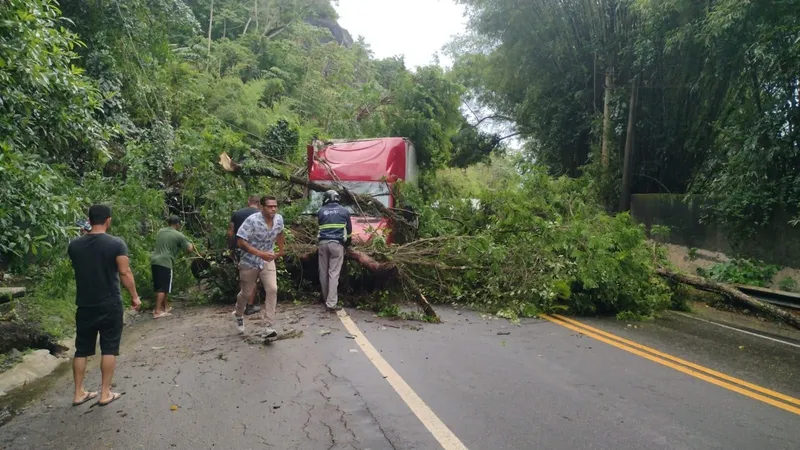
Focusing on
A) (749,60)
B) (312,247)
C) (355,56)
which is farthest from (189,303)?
(355,56)

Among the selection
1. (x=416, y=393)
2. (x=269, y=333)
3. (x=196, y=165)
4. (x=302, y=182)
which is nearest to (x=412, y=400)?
(x=416, y=393)

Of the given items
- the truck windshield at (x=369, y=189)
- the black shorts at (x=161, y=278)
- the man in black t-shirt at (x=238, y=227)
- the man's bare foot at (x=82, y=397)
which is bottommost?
the man's bare foot at (x=82, y=397)

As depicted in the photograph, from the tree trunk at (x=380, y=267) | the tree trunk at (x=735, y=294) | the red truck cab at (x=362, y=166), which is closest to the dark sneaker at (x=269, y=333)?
the tree trunk at (x=380, y=267)

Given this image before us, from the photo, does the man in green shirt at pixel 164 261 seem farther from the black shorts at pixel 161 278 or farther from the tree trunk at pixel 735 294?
the tree trunk at pixel 735 294

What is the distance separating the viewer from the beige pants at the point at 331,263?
830cm

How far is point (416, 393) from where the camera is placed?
15.4ft

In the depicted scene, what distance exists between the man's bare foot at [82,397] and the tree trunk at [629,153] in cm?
1575

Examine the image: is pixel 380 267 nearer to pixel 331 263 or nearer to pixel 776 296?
pixel 331 263

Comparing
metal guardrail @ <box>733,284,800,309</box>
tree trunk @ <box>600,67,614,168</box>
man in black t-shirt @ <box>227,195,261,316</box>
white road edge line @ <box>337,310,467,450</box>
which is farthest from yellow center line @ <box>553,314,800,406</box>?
tree trunk @ <box>600,67,614,168</box>

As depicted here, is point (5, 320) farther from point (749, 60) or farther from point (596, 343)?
point (749, 60)

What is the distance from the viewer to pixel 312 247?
9023 millimetres

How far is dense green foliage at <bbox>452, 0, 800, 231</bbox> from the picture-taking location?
442 inches

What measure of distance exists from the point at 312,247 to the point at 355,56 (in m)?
28.8

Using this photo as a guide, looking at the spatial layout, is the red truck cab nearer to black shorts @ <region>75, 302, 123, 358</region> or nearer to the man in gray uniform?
the man in gray uniform
